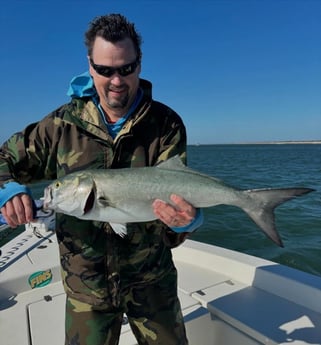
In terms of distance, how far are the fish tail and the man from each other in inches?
16.6

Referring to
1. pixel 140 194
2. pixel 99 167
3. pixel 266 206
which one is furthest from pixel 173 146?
pixel 266 206

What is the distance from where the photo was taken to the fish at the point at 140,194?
2.41 metres

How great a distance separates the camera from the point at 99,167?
8.59ft

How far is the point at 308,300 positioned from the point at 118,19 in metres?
3.54

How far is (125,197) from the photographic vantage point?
245 centimetres

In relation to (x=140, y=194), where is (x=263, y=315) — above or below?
below

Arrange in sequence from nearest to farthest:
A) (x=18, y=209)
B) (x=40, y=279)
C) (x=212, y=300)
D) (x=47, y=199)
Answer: (x=18, y=209)
(x=47, y=199)
(x=212, y=300)
(x=40, y=279)

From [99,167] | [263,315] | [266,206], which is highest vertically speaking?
[99,167]

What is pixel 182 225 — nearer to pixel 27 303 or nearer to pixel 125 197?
pixel 125 197

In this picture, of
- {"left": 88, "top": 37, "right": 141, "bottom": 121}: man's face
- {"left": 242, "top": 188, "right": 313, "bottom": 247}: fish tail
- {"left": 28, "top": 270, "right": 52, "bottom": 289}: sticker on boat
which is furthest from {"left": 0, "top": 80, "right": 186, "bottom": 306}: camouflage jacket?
{"left": 28, "top": 270, "right": 52, "bottom": 289}: sticker on boat

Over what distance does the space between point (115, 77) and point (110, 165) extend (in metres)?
0.66

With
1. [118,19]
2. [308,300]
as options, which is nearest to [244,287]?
[308,300]

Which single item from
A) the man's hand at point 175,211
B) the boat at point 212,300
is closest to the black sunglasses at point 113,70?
the man's hand at point 175,211

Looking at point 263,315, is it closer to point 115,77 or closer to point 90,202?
point 90,202
